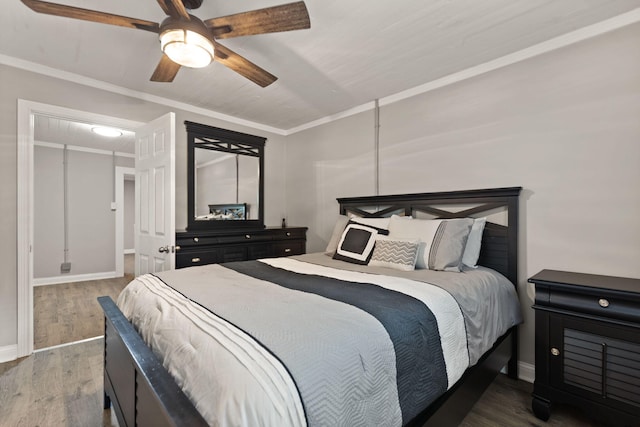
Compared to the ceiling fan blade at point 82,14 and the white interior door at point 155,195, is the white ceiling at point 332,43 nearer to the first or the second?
the ceiling fan blade at point 82,14

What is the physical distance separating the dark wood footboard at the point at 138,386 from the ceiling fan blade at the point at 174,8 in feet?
5.24

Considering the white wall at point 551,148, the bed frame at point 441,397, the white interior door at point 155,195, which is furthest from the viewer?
the white interior door at point 155,195

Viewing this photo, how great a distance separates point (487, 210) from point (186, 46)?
2.50 metres

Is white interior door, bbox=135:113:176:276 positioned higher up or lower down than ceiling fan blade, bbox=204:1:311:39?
lower down

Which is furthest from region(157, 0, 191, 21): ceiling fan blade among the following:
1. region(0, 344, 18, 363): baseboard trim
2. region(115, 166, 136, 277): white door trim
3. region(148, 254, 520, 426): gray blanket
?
region(115, 166, 136, 277): white door trim

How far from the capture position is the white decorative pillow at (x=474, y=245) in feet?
7.40

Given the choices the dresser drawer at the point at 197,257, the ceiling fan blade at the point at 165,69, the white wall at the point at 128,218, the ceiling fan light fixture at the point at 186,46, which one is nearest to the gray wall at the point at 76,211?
the white wall at the point at 128,218

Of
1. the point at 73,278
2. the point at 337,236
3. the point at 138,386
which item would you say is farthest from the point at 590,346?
the point at 73,278

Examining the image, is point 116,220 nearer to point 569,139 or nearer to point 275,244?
point 275,244

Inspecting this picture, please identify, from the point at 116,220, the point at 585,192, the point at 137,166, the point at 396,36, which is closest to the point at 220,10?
the point at 396,36

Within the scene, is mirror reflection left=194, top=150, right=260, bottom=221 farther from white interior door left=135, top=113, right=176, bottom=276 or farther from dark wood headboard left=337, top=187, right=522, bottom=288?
dark wood headboard left=337, top=187, right=522, bottom=288

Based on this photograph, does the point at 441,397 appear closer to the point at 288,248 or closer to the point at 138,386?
the point at 138,386

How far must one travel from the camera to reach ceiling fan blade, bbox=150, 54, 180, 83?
1939mm

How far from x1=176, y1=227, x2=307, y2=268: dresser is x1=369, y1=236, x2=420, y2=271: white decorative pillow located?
1694mm
